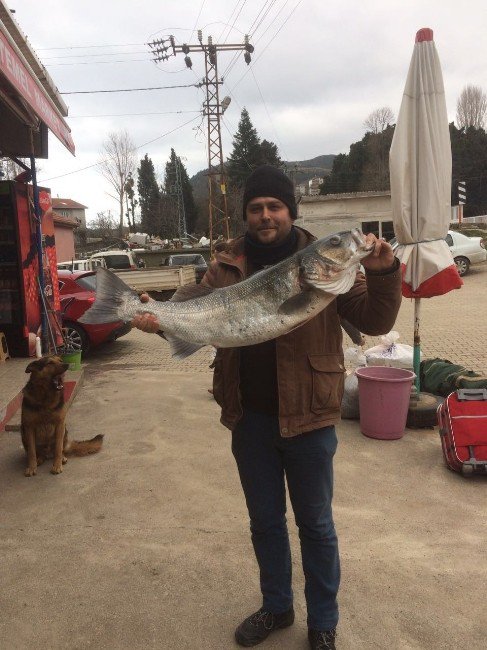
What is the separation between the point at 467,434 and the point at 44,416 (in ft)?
11.6

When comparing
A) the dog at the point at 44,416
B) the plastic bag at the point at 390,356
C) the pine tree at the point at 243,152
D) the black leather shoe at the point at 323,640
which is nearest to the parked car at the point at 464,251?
the plastic bag at the point at 390,356

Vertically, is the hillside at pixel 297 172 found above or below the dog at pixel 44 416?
above

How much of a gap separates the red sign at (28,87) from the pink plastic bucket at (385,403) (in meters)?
3.85

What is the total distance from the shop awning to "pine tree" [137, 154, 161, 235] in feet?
183

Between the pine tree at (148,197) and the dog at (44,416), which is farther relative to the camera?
the pine tree at (148,197)

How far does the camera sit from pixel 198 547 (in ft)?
10.1

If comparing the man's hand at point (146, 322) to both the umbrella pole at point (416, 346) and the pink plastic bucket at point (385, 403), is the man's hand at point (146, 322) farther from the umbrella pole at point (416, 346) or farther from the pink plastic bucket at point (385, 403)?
the umbrella pole at point (416, 346)

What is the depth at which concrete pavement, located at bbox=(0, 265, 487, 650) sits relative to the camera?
94.3 inches

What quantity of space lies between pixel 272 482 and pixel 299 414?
0.40m

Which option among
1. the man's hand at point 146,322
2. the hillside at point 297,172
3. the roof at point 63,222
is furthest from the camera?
the hillside at point 297,172

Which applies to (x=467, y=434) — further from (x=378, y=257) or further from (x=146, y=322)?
(x=146, y=322)

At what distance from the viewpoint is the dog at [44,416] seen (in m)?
4.23

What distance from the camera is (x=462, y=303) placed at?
1381 cm

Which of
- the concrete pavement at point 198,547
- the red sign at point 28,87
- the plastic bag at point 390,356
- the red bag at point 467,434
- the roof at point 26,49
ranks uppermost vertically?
the roof at point 26,49
